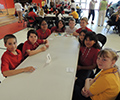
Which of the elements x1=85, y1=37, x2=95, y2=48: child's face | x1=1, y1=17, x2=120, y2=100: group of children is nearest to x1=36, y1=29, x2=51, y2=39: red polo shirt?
x1=1, y1=17, x2=120, y2=100: group of children

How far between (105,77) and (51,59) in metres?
0.80

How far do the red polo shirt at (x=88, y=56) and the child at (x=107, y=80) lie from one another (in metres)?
0.67

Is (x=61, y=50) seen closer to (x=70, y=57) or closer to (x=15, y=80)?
(x=70, y=57)

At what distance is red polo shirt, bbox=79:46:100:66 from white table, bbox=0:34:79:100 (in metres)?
0.36

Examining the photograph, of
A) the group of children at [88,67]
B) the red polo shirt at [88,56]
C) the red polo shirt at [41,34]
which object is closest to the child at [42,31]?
the red polo shirt at [41,34]

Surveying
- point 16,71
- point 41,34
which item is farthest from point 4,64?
point 41,34

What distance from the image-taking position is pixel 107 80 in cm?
92

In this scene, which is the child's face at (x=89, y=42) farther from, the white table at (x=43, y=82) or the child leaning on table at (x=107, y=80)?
the child leaning on table at (x=107, y=80)

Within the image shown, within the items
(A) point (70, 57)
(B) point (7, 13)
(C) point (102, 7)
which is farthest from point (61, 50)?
(B) point (7, 13)

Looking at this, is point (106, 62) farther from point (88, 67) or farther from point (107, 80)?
point (88, 67)

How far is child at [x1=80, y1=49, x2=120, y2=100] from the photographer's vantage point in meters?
0.91

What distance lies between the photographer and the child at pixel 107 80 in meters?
0.91

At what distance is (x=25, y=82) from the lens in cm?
108

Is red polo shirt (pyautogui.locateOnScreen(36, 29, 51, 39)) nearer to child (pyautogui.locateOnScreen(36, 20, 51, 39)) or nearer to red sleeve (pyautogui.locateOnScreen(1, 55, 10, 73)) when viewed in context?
child (pyautogui.locateOnScreen(36, 20, 51, 39))
